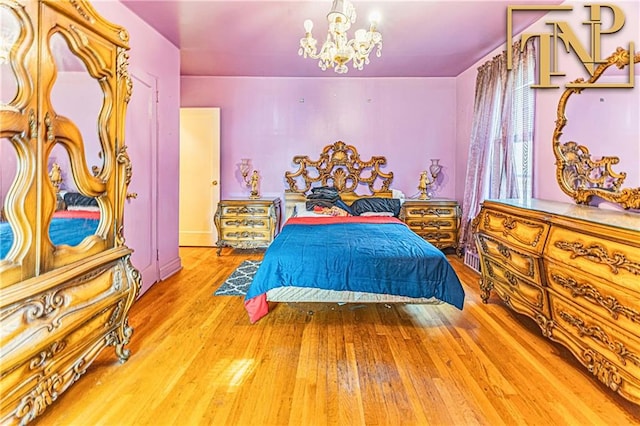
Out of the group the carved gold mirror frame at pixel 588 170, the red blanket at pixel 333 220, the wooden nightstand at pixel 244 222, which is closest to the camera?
the carved gold mirror frame at pixel 588 170

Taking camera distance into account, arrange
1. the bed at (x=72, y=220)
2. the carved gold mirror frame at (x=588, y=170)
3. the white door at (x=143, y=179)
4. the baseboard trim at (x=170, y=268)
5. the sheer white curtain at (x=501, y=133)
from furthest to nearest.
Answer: the baseboard trim at (x=170, y=268) → the sheer white curtain at (x=501, y=133) → the white door at (x=143, y=179) → the carved gold mirror frame at (x=588, y=170) → the bed at (x=72, y=220)

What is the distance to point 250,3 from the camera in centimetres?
288

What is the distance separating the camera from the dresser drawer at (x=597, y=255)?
160 cm

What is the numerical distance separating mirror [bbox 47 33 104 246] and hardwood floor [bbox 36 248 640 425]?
2.78ft

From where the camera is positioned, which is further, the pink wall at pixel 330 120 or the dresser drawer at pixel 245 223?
the pink wall at pixel 330 120

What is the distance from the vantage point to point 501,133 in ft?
12.3

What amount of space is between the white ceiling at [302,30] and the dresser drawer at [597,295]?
7.39 ft

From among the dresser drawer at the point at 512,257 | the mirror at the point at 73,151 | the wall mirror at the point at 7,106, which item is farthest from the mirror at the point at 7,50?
the dresser drawer at the point at 512,257

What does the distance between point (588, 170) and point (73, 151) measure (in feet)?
10.7

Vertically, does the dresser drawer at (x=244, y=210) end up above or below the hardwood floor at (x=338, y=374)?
above

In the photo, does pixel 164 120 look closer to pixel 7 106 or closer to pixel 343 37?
pixel 343 37

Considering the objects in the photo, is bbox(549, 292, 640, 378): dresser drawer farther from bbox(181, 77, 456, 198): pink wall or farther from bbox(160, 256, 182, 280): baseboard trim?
bbox(160, 256, 182, 280): baseboard trim

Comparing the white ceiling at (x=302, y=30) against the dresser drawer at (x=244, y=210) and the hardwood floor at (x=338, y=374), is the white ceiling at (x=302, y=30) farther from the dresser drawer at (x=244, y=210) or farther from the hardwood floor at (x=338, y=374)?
the hardwood floor at (x=338, y=374)

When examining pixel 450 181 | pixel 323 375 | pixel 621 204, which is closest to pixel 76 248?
pixel 323 375
